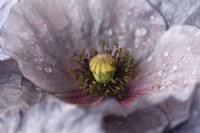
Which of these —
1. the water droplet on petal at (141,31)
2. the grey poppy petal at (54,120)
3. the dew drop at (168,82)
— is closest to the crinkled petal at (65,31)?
the water droplet on petal at (141,31)

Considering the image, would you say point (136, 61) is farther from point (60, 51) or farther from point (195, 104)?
point (195, 104)

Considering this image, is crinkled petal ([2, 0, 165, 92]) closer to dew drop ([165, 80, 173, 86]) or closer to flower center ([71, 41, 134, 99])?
flower center ([71, 41, 134, 99])

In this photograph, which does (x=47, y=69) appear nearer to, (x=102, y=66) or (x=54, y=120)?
(x=102, y=66)

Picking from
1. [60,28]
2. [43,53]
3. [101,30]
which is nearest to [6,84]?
[43,53]

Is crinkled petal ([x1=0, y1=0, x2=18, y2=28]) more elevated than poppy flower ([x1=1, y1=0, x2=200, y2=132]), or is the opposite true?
crinkled petal ([x1=0, y1=0, x2=18, y2=28])

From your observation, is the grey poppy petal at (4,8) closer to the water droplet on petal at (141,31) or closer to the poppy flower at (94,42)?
the poppy flower at (94,42)

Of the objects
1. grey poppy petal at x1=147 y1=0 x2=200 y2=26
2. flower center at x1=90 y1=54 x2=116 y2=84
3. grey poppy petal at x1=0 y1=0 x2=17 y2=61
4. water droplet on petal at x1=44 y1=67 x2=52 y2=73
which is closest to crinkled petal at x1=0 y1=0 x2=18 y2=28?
grey poppy petal at x1=0 y1=0 x2=17 y2=61

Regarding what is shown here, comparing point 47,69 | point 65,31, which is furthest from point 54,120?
point 65,31
